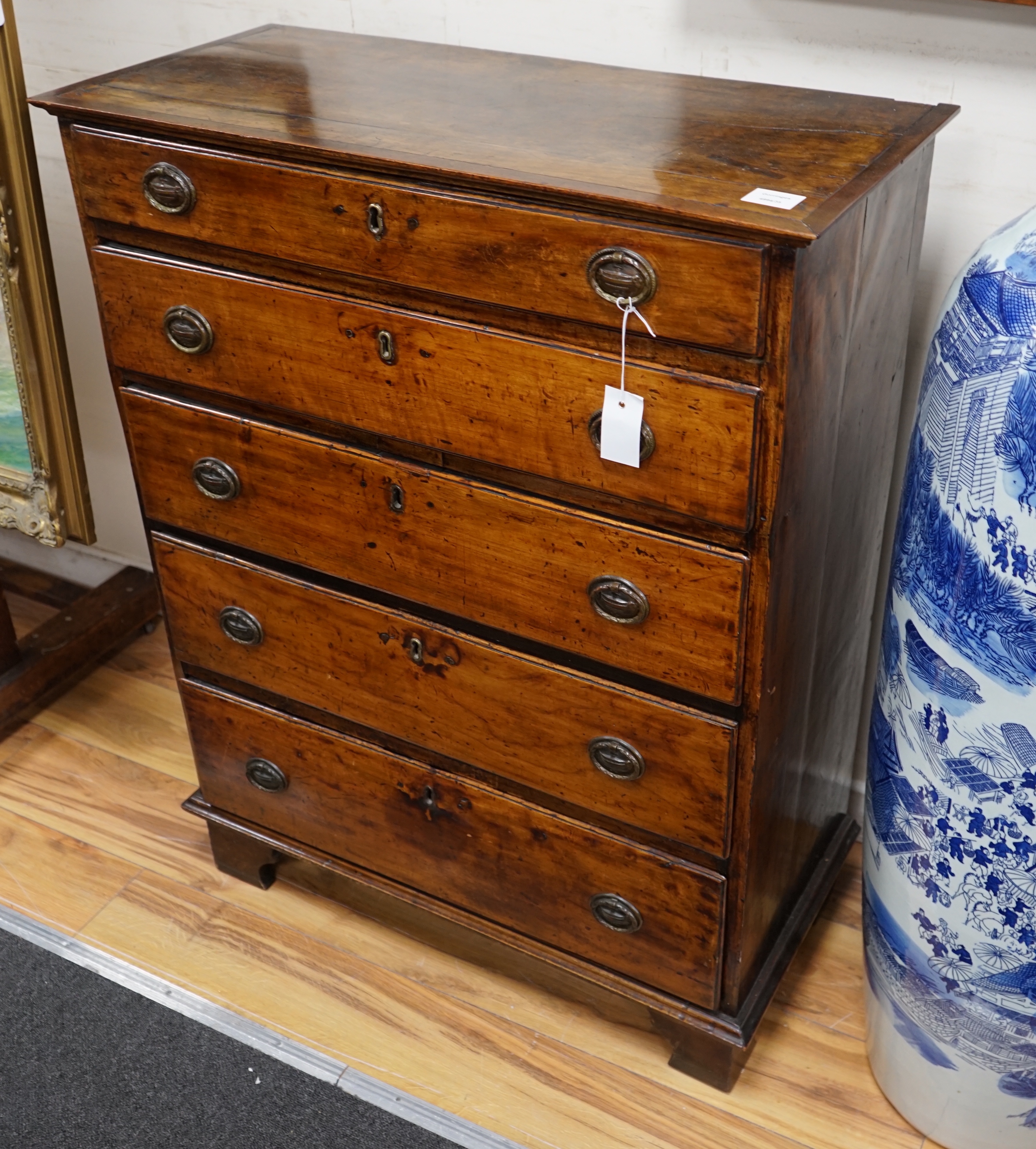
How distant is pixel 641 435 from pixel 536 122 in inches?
15.6

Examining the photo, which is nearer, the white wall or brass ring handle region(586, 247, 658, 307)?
brass ring handle region(586, 247, 658, 307)

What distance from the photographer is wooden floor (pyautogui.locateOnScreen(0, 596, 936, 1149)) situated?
1786 millimetres

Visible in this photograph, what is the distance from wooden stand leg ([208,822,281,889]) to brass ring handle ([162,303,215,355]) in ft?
2.77

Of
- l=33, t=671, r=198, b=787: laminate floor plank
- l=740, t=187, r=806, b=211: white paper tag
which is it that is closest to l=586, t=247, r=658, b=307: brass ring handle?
l=740, t=187, r=806, b=211: white paper tag

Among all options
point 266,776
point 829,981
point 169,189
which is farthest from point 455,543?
point 829,981

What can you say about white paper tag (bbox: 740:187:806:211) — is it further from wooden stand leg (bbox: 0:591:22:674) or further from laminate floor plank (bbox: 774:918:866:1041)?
wooden stand leg (bbox: 0:591:22:674)

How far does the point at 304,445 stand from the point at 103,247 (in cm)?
35

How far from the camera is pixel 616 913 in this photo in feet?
5.57

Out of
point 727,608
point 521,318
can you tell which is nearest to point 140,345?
point 521,318

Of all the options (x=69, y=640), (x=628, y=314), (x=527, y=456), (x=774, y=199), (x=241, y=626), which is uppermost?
(x=774, y=199)

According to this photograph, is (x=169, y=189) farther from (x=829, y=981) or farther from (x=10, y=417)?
(x=829, y=981)

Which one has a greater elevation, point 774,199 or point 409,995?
point 774,199

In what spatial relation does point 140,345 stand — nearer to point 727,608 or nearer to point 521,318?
point 521,318

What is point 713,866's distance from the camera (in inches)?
62.5
